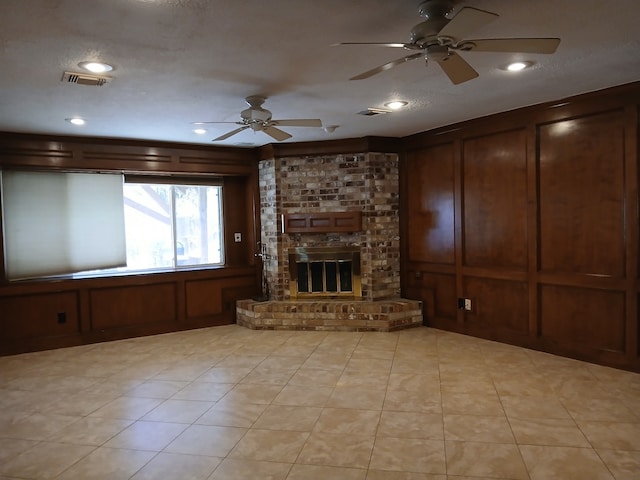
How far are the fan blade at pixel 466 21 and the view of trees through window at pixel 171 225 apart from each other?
4.65 meters

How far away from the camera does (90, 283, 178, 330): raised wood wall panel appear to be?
5.31 meters

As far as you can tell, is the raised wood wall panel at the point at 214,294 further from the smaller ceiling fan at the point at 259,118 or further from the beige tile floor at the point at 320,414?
the smaller ceiling fan at the point at 259,118

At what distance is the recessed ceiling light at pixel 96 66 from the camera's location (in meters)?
2.86

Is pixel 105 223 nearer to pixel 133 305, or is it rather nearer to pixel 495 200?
pixel 133 305

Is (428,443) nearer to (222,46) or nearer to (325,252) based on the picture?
(222,46)

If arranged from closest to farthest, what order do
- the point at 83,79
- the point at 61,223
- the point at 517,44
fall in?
the point at 517,44
the point at 83,79
the point at 61,223

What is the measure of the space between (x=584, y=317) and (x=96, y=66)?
4.39 m

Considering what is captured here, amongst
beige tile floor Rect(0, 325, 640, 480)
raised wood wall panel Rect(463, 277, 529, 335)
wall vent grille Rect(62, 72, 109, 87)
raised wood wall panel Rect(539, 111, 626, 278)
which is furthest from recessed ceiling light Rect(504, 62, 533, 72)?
wall vent grille Rect(62, 72, 109, 87)

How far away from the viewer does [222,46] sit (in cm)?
263

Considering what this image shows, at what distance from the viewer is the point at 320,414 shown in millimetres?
3135

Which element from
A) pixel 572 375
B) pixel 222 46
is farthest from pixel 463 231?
pixel 222 46

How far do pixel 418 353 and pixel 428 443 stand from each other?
1.84 m

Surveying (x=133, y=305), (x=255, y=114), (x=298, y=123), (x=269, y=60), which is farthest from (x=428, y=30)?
(x=133, y=305)

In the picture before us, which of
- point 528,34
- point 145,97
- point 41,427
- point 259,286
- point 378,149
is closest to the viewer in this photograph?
point 528,34
